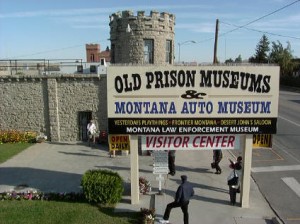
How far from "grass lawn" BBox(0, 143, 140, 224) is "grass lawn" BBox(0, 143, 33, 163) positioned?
739 cm

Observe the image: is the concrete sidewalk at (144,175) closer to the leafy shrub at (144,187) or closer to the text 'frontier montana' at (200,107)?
the leafy shrub at (144,187)

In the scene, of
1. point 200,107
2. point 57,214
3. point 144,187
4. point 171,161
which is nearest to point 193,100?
point 200,107

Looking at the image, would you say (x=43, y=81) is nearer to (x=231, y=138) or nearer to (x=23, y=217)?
(x=23, y=217)

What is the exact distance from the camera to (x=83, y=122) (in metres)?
23.4

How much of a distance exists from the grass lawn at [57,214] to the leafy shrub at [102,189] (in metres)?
0.36

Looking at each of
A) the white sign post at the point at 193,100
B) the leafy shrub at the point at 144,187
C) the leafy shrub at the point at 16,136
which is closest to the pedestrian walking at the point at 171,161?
the leafy shrub at the point at 144,187

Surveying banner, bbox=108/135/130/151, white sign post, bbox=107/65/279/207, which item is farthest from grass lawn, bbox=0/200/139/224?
white sign post, bbox=107/65/279/207

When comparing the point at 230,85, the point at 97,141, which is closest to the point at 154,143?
the point at 230,85

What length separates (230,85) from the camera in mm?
11812

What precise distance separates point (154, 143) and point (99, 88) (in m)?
11.2

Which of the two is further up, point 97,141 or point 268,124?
point 268,124

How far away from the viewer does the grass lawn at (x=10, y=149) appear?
19.8 metres

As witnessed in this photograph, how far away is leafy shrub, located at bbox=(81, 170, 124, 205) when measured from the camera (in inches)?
491

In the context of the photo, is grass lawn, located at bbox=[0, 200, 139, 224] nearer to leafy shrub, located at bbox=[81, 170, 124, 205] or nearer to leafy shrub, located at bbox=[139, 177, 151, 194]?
leafy shrub, located at bbox=[81, 170, 124, 205]
